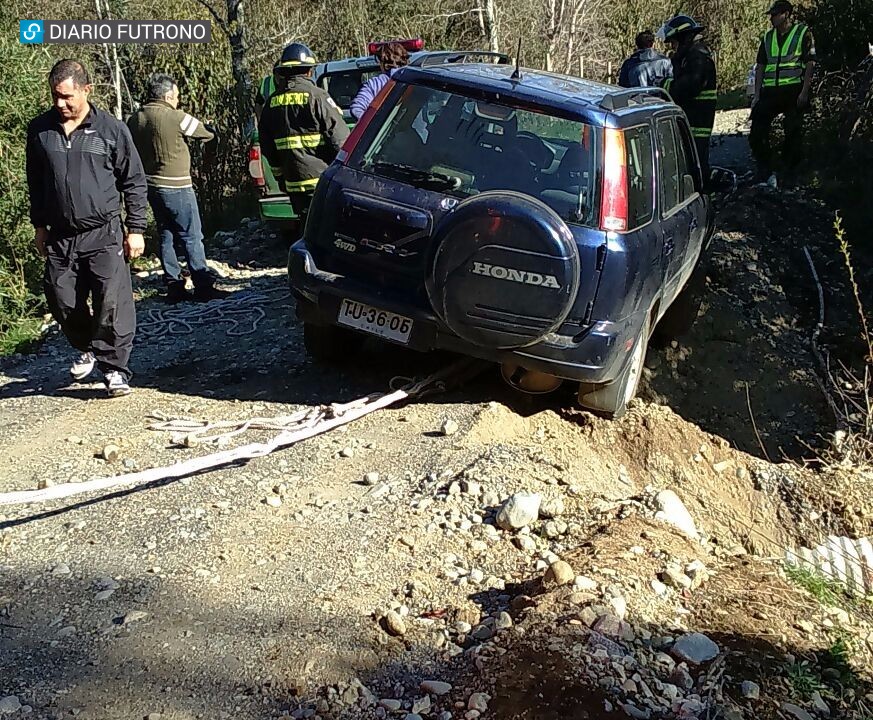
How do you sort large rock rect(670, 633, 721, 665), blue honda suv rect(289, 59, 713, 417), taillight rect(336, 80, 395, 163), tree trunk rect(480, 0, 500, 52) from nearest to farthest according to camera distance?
large rock rect(670, 633, 721, 665) → blue honda suv rect(289, 59, 713, 417) → taillight rect(336, 80, 395, 163) → tree trunk rect(480, 0, 500, 52)

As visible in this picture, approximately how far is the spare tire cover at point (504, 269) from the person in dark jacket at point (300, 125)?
Answer: 2429 mm

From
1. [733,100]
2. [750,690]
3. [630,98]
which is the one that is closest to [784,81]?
[630,98]

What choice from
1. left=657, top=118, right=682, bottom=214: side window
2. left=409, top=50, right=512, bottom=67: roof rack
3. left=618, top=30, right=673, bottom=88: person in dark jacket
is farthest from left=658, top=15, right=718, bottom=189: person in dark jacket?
left=657, top=118, right=682, bottom=214: side window

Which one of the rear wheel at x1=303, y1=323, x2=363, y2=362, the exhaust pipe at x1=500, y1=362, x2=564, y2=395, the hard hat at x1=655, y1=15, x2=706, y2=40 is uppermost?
the hard hat at x1=655, y1=15, x2=706, y2=40

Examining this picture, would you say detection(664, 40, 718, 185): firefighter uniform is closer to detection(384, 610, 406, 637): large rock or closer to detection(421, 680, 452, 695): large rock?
detection(384, 610, 406, 637): large rock

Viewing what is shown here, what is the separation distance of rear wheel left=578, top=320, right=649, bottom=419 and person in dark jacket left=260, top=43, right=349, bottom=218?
2806 millimetres

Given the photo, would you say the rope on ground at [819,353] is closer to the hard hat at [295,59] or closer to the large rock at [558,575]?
the large rock at [558,575]

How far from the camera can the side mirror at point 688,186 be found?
6.02m

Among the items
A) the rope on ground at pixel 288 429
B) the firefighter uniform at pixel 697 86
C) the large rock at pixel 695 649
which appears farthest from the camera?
the firefighter uniform at pixel 697 86

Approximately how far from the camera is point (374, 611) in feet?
11.1

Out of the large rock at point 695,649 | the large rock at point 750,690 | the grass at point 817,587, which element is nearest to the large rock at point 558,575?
the large rock at point 695,649

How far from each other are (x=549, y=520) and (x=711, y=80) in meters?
6.47

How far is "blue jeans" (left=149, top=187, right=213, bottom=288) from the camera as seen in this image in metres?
7.41

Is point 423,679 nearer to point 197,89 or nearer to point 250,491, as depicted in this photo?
point 250,491
